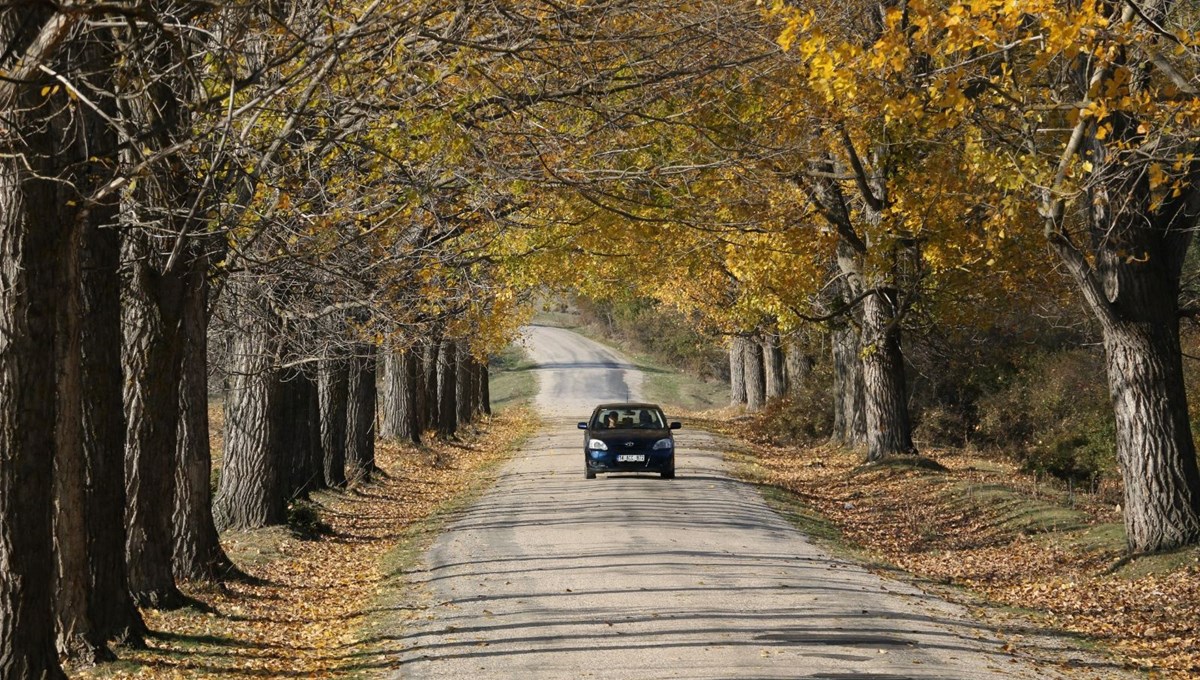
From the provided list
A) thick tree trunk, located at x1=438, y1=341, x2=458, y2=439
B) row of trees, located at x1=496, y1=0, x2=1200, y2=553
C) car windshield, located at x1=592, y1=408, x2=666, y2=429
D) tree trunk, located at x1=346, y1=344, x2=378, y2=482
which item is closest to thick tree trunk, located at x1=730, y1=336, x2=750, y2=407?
thick tree trunk, located at x1=438, y1=341, x2=458, y2=439

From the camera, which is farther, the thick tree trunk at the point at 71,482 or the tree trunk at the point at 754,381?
the tree trunk at the point at 754,381

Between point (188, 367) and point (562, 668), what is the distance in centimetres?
625

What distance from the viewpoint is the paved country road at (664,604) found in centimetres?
1103

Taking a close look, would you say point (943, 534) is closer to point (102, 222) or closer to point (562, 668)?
point (562, 668)

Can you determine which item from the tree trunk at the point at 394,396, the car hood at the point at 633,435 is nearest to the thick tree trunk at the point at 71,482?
the car hood at the point at 633,435

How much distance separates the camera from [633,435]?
27656 millimetres

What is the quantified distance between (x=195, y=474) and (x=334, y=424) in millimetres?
10110

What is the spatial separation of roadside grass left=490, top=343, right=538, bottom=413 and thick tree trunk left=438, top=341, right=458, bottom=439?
1487 cm

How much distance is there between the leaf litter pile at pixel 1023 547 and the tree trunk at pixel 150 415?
775 centimetres

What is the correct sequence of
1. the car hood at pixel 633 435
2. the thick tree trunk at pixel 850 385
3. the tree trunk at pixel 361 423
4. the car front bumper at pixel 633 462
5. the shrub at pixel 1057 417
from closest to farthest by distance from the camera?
the tree trunk at pixel 361 423, the car front bumper at pixel 633 462, the car hood at pixel 633 435, the shrub at pixel 1057 417, the thick tree trunk at pixel 850 385

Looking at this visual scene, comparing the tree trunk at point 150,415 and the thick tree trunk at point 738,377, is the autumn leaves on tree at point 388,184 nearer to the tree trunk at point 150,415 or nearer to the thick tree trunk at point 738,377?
the tree trunk at point 150,415

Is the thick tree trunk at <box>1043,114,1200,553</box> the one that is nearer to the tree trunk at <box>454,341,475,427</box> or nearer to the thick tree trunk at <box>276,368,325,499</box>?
the thick tree trunk at <box>276,368,325,499</box>

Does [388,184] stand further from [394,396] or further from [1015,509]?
[394,396]

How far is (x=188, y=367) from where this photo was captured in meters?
15.1
